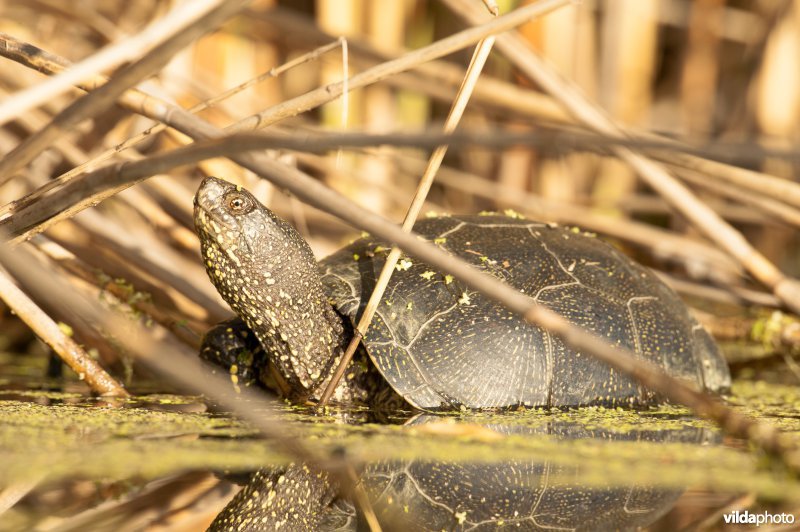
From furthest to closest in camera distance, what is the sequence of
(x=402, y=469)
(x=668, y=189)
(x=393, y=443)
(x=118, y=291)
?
1. (x=668, y=189)
2. (x=118, y=291)
3. (x=393, y=443)
4. (x=402, y=469)

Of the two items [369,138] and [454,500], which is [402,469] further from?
[369,138]

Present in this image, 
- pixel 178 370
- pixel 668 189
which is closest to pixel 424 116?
pixel 668 189

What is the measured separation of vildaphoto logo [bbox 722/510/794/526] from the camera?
4.51 feet

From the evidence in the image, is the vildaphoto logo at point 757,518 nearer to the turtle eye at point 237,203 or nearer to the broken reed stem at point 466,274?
the broken reed stem at point 466,274

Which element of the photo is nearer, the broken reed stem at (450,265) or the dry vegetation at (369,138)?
the broken reed stem at (450,265)

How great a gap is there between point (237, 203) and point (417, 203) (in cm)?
52

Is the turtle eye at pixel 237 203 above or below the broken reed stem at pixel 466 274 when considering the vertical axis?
above

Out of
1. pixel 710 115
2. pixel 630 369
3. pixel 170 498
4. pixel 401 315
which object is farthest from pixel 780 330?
Answer: pixel 710 115

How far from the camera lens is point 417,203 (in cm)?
218

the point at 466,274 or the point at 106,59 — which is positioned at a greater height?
→ the point at 106,59

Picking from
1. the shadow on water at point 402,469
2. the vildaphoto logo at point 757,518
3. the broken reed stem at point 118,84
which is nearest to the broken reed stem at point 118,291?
the shadow on water at point 402,469

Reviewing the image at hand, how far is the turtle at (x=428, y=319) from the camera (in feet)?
7.65

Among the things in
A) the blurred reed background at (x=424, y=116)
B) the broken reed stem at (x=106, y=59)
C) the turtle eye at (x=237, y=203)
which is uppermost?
the blurred reed background at (x=424, y=116)

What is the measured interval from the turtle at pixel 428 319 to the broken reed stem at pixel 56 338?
31 cm
